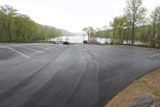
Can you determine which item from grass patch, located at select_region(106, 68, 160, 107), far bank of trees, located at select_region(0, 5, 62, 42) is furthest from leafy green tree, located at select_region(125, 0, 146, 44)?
far bank of trees, located at select_region(0, 5, 62, 42)

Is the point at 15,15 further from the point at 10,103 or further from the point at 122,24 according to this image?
the point at 10,103

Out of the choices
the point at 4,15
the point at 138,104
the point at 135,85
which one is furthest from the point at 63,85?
the point at 4,15

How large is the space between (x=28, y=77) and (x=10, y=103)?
7.59 feet

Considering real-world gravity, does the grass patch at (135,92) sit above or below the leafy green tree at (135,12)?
below

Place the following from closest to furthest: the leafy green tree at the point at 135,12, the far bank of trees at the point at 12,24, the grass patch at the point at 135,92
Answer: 1. the grass patch at the point at 135,92
2. the leafy green tree at the point at 135,12
3. the far bank of trees at the point at 12,24

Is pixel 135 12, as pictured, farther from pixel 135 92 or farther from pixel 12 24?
pixel 12 24

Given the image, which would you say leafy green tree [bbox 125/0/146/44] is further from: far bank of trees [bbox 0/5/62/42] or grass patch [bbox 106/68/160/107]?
far bank of trees [bbox 0/5/62/42]

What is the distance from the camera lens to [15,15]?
1970 inches

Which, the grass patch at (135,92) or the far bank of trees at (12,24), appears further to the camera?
the far bank of trees at (12,24)

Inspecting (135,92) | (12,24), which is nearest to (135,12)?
(135,92)

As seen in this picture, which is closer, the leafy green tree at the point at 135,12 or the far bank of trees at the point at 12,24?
the leafy green tree at the point at 135,12

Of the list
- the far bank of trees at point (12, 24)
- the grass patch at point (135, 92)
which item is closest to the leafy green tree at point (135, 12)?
the grass patch at point (135, 92)

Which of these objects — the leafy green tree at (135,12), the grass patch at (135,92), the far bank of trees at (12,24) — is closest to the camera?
the grass patch at (135,92)

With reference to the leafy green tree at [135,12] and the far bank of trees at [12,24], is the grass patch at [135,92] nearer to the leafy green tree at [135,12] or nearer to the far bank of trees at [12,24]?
the leafy green tree at [135,12]
